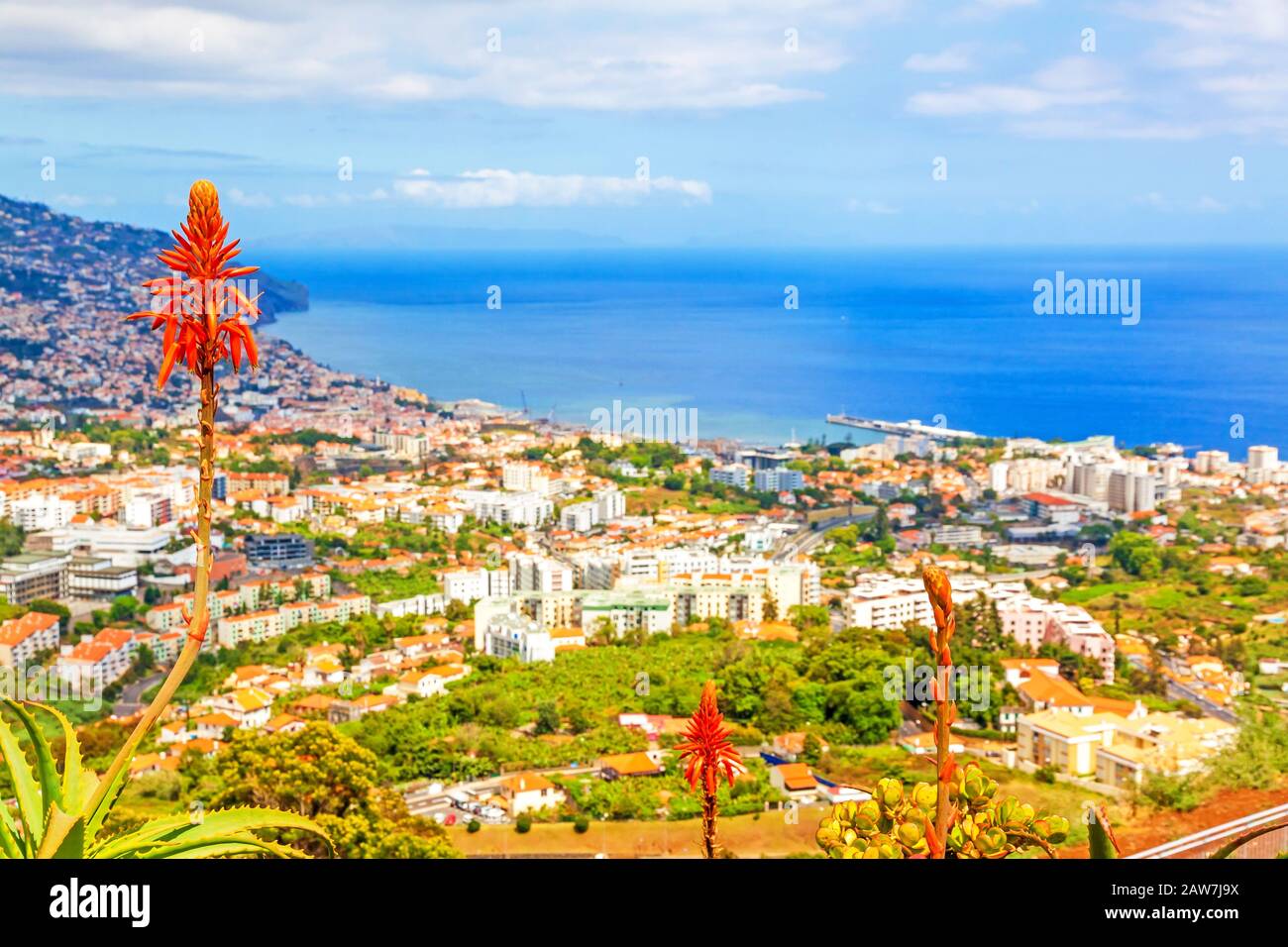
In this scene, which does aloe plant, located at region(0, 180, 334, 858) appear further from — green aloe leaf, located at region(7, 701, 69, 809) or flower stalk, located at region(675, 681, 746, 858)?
flower stalk, located at region(675, 681, 746, 858)

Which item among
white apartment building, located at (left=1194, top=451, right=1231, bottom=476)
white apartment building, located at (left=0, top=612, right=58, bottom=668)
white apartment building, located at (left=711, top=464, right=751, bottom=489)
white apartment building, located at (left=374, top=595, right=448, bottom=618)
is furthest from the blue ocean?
white apartment building, located at (left=0, top=612, right=58, bottom=668)

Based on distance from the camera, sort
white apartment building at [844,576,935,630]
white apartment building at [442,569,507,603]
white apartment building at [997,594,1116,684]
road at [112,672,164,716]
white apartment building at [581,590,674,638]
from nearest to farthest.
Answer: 1. road at [112,672,164,716]
2. white apartment building at [997,594,1116,684]
3. white apartment building at [844,576,935,630]
4. white apartment building at [581,590,674,638]
5. white apartment building at [442,569,507,603]

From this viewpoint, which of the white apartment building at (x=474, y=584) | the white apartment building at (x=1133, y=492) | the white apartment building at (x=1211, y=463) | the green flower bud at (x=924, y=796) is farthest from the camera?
the white apartment building at (x=1211, y=463)

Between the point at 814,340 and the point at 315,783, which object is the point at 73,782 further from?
the point at 814,340

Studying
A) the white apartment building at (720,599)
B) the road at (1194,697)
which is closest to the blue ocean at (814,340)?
the white apartment building at (720,599)

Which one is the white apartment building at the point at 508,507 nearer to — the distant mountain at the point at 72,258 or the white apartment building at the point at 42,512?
the white apartment building at the point at 42,512

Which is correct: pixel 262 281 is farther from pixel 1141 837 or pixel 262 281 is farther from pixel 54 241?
pixel 1141 837
